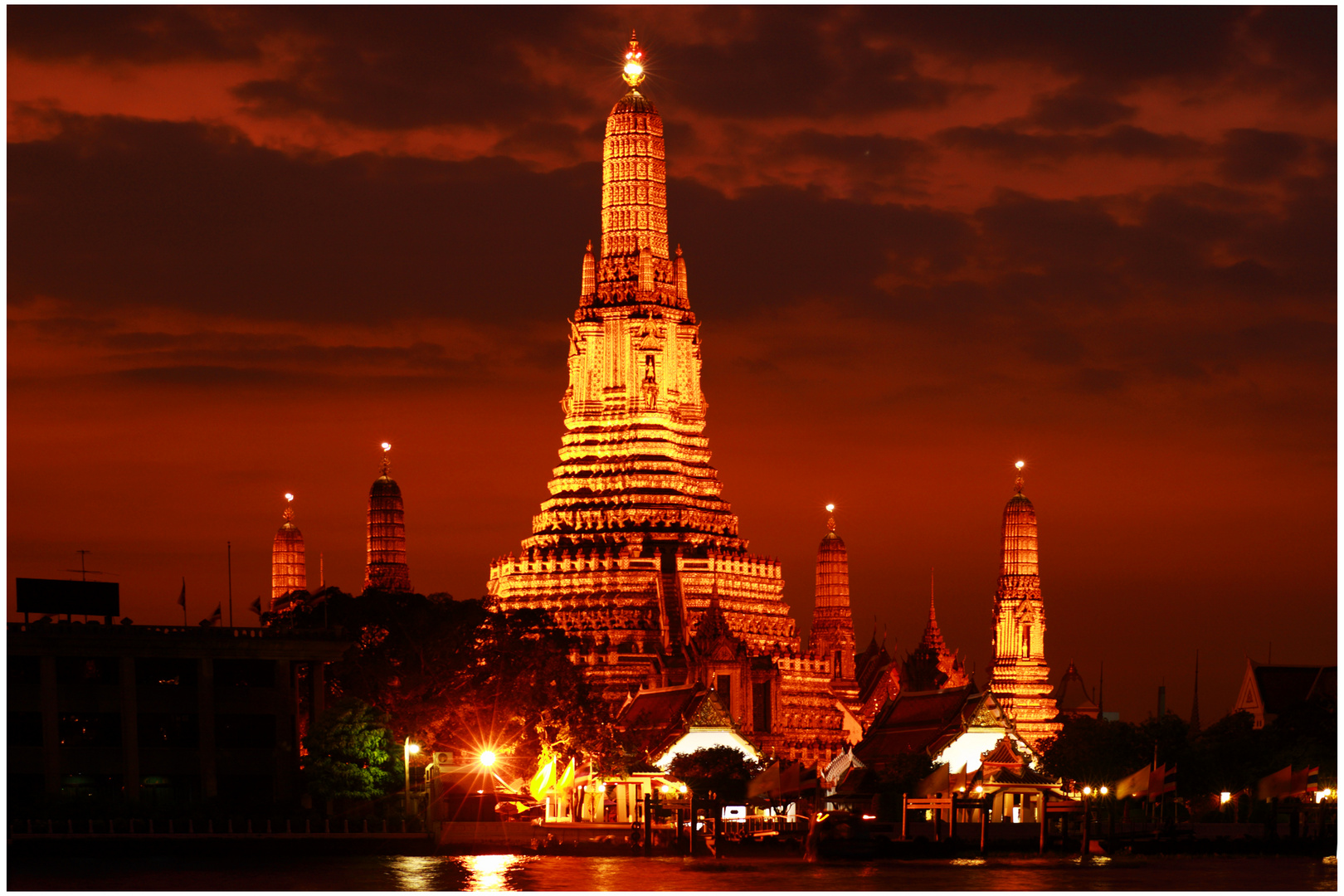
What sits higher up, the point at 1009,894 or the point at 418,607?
the point at 418,607

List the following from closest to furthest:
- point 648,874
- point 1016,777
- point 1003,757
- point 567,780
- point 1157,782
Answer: point 648,874
point 1157,782
point 567,780
point 1016,777
point 1003,757

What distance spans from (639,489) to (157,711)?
42944 millimetres

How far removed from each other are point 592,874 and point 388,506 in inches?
2208

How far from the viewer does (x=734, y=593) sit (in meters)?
132

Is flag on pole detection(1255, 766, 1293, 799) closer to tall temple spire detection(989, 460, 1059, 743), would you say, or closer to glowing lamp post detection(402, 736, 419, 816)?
glowing lamp post detection(402, 736, 419, 816)

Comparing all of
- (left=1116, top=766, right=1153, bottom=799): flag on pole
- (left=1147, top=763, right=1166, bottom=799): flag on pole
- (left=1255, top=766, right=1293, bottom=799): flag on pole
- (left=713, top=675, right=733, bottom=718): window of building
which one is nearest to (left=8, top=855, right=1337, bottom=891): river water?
(left=1147, top=763, right=1166, bottom=799): flag on pole

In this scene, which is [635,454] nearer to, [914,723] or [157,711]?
[914,723]

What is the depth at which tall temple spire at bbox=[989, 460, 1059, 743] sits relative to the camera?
14262cm

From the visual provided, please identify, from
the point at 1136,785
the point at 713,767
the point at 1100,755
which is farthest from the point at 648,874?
the point at 1100,755

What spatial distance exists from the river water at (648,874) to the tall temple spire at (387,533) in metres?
45.4

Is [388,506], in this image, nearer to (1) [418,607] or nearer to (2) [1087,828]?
(1) [418,607]

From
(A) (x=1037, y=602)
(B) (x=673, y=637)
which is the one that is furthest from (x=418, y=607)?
(A) (x=1037, y=602)

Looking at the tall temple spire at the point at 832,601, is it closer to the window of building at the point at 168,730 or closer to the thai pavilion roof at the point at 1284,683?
the thai pavilion roof at the point at 1284,683

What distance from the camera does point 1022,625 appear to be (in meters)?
143
